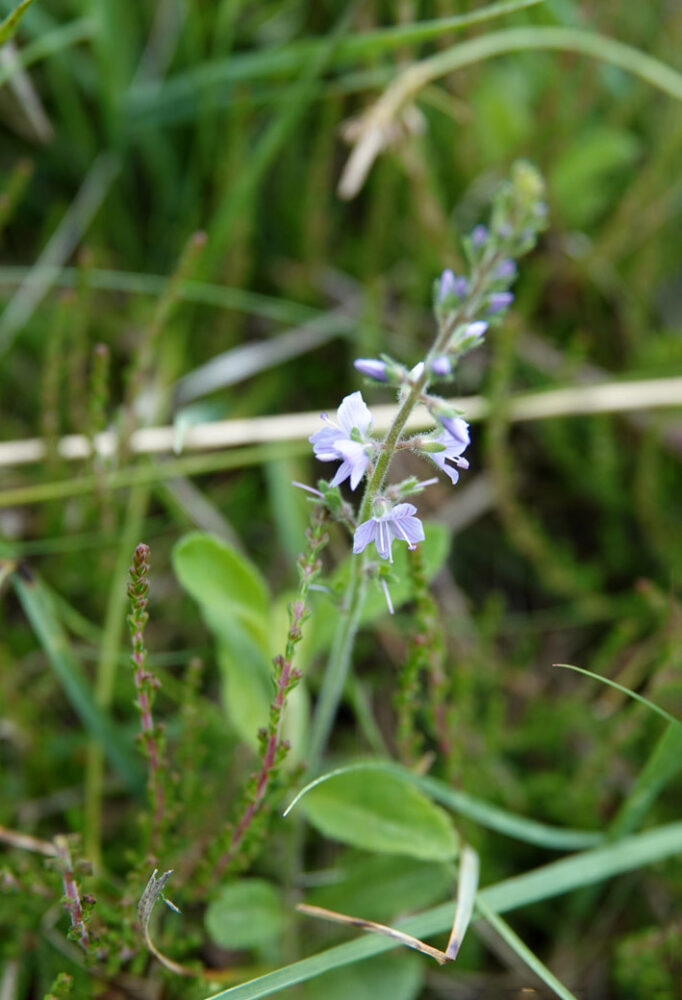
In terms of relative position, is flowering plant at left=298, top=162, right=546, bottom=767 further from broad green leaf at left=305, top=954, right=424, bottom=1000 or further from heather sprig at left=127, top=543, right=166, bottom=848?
broad green leaf at left=305, top=954, right=424, bottom=1000

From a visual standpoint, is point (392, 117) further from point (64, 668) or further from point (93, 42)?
point (64, 668)

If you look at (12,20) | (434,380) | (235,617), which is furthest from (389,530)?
(12,20)

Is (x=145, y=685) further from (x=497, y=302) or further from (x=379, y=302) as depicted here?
→ (x=379, y=302)

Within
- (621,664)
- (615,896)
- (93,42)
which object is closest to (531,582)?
(621,664)

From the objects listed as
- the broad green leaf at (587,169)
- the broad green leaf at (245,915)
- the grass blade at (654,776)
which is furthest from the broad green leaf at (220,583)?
the broad green leaf at (587,169)

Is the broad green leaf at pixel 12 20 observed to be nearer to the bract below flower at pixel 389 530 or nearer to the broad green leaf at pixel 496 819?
the bract below flower at pixel 389 530

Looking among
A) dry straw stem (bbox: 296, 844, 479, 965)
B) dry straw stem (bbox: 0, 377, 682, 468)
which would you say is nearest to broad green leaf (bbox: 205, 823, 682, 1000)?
dry straw stem (bbox: 296, 844, 479, 965)
